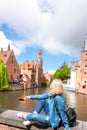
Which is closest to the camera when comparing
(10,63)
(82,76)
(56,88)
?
(56,88)

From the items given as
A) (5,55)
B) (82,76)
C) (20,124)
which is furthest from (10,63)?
(20,124)

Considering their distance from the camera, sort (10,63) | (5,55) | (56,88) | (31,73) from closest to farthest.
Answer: (56,88)
(10,63)
(5,55)
(31,73)

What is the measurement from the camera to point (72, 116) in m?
5.04

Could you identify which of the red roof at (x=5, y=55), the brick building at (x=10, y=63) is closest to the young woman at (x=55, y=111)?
the brick building at (x=10, y=63)

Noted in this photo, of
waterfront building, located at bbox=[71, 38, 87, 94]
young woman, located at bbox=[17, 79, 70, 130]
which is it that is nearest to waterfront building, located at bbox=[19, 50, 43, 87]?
waterfront building, located at bbox=[71, 38, 87, 94]

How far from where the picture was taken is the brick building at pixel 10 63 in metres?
61.9

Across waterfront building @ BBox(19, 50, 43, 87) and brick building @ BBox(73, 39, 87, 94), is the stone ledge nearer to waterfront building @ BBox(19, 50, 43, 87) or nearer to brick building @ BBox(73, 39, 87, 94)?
brick building @ BBox(73, 39, 87, 94)

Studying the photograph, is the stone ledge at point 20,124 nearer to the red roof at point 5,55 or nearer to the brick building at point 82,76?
the brick building at point 82,76

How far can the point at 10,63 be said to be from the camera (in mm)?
62750

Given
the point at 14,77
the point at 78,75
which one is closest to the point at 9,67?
the point at 14,77

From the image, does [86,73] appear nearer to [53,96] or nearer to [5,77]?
[5,77]

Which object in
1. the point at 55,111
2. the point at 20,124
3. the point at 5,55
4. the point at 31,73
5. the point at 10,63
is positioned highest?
the point at 5,55

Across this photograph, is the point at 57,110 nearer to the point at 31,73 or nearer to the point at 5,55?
the point at 5,55

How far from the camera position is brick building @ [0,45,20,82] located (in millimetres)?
61938
